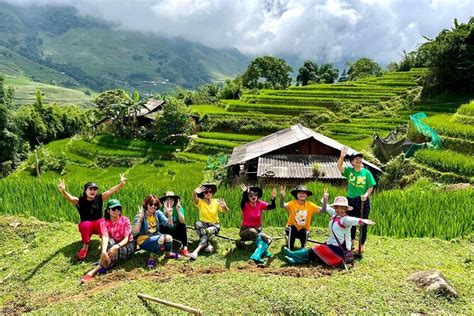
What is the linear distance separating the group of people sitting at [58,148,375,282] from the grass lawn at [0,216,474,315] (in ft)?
0.77

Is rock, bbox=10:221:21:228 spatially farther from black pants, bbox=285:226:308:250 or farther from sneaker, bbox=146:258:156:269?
black pants, bbox=285:226:308:250

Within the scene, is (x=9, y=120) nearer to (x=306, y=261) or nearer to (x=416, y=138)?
(x=416, y=138)

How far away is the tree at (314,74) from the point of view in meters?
75.1

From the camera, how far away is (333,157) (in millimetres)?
22203

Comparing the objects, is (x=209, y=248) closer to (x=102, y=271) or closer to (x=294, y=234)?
(x=294, y=234)

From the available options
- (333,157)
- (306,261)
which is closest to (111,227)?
(306,261)

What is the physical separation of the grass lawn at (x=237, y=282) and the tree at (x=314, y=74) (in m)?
69.0

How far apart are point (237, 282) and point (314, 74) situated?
7315 centimetres

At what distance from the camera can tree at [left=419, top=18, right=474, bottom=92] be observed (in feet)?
115

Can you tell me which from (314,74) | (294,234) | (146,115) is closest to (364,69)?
(314,74)

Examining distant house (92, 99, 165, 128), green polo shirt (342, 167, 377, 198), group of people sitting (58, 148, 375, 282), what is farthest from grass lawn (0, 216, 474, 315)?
distant house (92, 99, 165, 128)

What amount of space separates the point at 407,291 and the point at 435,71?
121ft

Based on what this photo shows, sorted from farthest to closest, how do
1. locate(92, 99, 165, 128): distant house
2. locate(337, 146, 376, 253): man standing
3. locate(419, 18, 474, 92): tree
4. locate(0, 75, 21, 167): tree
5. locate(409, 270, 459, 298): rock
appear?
1. locate(92, 99, 165, 128): distant house
2. locate(0, 75, 21, 167): tree
3. locate(419, 18, 474, 92): tree
4. locate(337, 146, 376, 253): man standing
5. locate(409, 270, 459, 298): rock

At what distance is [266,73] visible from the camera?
69.8m
